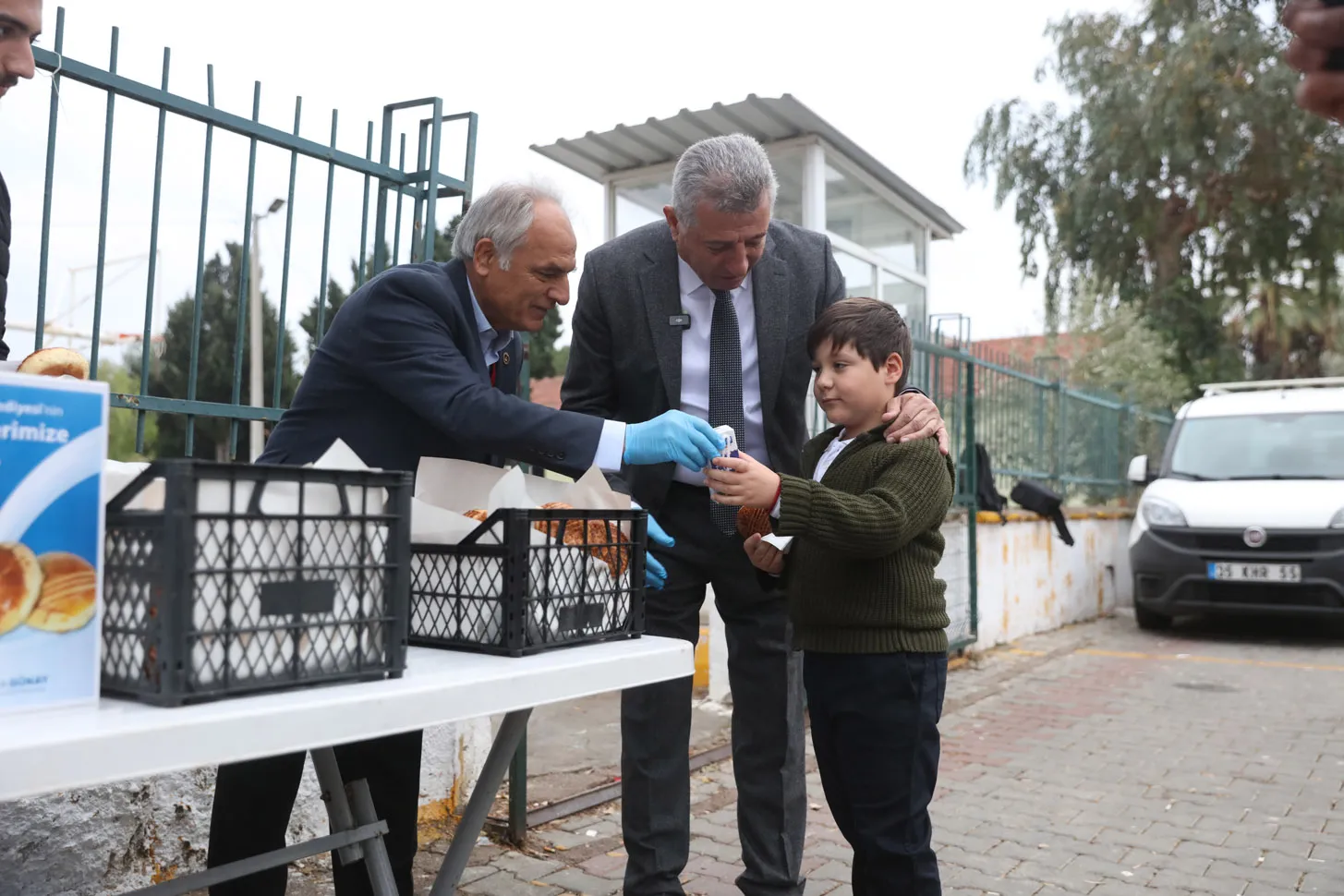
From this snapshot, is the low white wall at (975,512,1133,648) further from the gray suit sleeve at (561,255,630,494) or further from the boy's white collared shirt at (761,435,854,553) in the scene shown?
the boy's white collared shirt at (761,435,854,553)

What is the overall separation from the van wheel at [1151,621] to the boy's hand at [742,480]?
819cm

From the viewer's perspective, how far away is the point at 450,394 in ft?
6.15

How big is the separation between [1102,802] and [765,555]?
8.59 ft

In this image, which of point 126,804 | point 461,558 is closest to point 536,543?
point 461,558

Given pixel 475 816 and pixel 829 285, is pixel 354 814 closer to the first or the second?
pixel 475 816

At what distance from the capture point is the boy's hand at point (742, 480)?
204 centimetres

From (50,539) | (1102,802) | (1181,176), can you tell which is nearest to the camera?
(50,539)

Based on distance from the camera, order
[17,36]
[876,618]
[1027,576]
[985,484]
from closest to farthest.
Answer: [17,36] → [876,618] → [985,484] → [1027,576]

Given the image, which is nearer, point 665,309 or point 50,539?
point 50,539

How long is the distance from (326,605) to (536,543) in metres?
0.32

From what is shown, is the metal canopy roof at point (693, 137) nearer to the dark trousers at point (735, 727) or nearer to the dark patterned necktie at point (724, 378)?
the dark patterned necktie at point (724, 378)

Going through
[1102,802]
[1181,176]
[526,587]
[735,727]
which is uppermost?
[1181,176]

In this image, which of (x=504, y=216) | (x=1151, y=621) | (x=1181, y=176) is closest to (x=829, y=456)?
(x=504, y=216)

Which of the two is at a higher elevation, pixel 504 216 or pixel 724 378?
pixel 504 216
